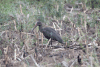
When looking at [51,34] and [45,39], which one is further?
[45,39]

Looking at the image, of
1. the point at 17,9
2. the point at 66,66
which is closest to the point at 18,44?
the point at 66,66

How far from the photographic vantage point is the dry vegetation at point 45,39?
18.3ft

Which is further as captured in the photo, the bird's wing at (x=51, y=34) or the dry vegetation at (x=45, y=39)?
the bird's wing at (x=51, y=34)

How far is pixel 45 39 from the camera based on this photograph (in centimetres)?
768

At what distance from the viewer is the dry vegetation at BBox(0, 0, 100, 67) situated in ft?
18.3

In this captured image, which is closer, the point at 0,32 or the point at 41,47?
the point at 41,47

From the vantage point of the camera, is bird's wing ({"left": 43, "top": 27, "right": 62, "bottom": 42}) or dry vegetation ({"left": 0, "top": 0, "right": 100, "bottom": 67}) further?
bird's wing ({"left": 43, "top": 27, "right": 62, "bottom": 42})

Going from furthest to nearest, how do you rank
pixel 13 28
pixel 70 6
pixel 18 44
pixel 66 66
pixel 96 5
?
1. pixel 70 6
2. pixel 96 5
3. pixel 13 28
4. pixel 18 44
5. pixel 66 66

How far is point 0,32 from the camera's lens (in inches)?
271

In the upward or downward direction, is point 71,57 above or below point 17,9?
below

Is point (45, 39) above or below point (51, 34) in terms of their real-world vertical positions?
below

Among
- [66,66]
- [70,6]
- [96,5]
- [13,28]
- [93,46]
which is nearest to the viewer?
[66,66]

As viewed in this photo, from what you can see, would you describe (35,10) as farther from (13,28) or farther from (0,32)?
(0,32)

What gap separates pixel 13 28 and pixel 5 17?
0.62 metres
